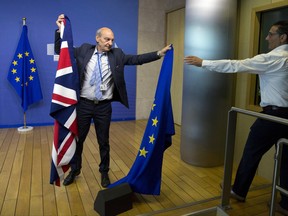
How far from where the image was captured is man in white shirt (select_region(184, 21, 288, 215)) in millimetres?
2207

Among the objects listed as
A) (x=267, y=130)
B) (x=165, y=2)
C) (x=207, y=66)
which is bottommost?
(x=267, y=130)

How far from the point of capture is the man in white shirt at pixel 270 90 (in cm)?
221

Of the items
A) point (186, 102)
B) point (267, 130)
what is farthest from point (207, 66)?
point (186, 102)

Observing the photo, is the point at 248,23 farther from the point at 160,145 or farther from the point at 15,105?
the point at 15,105

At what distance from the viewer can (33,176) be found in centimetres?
296

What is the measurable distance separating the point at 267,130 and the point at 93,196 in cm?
163

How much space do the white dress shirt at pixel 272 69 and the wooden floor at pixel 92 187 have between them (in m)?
0.99

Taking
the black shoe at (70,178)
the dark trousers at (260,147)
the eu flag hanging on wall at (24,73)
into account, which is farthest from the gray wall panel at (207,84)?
the eu flag hanging on wall at (24,73)

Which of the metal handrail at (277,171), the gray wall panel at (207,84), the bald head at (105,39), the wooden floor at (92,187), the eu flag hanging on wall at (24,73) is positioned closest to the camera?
the metal handrail at (277,171)

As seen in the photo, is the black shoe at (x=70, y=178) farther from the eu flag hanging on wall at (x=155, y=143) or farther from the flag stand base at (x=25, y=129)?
the flag stand base at (x=25, y=129)

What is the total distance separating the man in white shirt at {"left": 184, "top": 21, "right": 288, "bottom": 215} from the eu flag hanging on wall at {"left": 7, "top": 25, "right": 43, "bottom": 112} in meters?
3.38

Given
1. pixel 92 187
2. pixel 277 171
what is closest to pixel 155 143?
pixel 92 187

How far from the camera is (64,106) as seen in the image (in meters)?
2.51

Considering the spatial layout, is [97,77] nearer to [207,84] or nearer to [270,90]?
[207,84]
